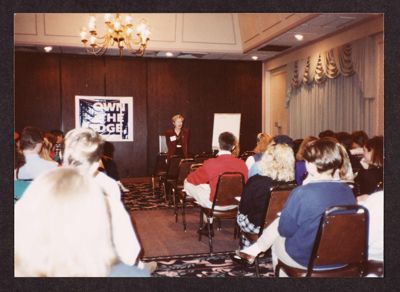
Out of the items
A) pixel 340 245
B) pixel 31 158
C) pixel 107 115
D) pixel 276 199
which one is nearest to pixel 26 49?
pixel 107 115

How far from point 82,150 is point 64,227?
0.95 m

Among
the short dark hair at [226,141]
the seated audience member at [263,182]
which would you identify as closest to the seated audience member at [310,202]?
the seated audience member at [263,182]

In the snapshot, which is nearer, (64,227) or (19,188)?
(64,227)

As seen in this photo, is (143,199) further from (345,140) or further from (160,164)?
(345,140)

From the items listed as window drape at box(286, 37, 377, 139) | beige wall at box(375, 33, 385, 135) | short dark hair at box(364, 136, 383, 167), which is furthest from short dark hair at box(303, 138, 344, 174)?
window drape at box(286, 37, 377, 139)

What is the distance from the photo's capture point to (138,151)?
37.4 feet

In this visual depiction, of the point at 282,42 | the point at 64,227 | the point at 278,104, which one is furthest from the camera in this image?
the point at 278,104

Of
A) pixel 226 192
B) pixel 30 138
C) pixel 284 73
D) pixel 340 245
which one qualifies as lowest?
pixel 340 245

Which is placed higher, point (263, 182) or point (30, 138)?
point (30, 138)

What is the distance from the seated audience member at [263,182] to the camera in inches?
143

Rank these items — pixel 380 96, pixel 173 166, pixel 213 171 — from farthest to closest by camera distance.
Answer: pixel 380 96 → pixel 173 166 → pixel 213 171

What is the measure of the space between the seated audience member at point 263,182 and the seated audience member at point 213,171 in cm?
95

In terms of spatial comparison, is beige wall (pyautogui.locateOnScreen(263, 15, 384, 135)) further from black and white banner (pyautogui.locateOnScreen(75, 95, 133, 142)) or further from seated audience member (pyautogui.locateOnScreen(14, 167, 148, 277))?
seated audience member (pyautogui.locateOnScreen(14, 167, 148, 277))

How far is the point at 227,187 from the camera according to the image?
177 inches
